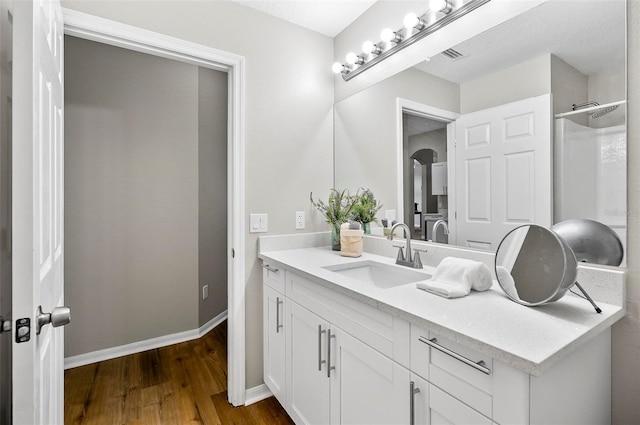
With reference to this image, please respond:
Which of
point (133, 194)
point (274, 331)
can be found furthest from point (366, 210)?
point (133, 194)

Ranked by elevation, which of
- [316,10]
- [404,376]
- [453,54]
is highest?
[316,10]

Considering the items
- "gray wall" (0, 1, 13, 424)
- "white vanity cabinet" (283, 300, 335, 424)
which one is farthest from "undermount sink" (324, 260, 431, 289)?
"gray wall" (0, 1, 13, 424)

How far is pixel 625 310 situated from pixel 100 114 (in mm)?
3094

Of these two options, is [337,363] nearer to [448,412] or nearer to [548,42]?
[448,412]

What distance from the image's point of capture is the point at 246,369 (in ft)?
6.31

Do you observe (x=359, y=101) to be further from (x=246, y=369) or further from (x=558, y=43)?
(x=246, y=369)

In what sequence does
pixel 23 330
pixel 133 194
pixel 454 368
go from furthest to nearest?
pixel 133 194, pixel 454 368, pixel 23 330

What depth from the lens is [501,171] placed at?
1.27 m

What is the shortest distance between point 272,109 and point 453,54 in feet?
3.52

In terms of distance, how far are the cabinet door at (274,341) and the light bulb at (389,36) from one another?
153 cm

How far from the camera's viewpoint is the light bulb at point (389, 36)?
5.69 ft

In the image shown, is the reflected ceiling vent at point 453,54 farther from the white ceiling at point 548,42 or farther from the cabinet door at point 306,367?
the cabinet door at point 306,367

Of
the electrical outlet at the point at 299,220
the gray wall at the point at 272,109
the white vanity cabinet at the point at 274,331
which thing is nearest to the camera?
the white vanity cabinet at the point at 274,331

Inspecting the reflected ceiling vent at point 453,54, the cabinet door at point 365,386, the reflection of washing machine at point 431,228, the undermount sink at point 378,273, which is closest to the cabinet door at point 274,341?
the undermount sink at point 378,273
